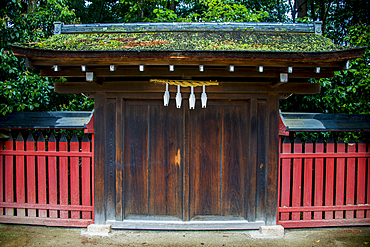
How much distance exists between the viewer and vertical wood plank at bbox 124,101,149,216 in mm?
3838

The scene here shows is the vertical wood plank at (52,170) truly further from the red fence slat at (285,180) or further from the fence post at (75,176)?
the red fence slat at (285,180)

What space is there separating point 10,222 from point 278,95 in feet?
18.1

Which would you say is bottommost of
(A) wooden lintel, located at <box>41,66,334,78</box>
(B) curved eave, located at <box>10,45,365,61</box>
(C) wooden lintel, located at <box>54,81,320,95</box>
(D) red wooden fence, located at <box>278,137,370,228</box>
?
(D) red wooden fence, located at <box>278,137,370,228</box>

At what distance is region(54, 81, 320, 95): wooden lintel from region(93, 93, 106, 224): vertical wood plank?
21cm

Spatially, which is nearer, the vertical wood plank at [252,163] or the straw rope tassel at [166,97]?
the straw rope tassel at [166,97]

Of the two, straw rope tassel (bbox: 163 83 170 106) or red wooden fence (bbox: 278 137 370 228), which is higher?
straw rope tassel (bbox: 163 83 170 106)

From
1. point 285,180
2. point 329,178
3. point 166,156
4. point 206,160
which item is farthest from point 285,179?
point 166,156

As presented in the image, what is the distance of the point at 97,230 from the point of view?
373 cm

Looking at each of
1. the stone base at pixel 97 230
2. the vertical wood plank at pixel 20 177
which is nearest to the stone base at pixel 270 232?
the stone base at pixel 97 230

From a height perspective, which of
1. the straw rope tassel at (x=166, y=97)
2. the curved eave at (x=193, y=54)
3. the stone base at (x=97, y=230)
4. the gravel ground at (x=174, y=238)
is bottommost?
the gravel ground at (x=174, y=238)

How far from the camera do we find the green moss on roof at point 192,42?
330 cm

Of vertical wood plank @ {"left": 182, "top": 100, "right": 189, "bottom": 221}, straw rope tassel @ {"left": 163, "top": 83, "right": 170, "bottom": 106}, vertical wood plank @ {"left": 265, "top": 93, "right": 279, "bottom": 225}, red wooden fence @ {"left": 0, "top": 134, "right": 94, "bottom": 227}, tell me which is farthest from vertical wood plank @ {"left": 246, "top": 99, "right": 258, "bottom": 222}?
red wooden fence @ {"left": 0, "top": 134, "right": 94, "bottom": 227}

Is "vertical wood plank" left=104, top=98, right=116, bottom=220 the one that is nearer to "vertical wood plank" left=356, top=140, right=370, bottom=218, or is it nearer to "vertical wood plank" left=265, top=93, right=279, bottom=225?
"vertical wood plank" left=265, top=93, right=279, bottom=225

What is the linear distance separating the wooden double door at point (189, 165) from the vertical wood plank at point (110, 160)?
2 centimetres
